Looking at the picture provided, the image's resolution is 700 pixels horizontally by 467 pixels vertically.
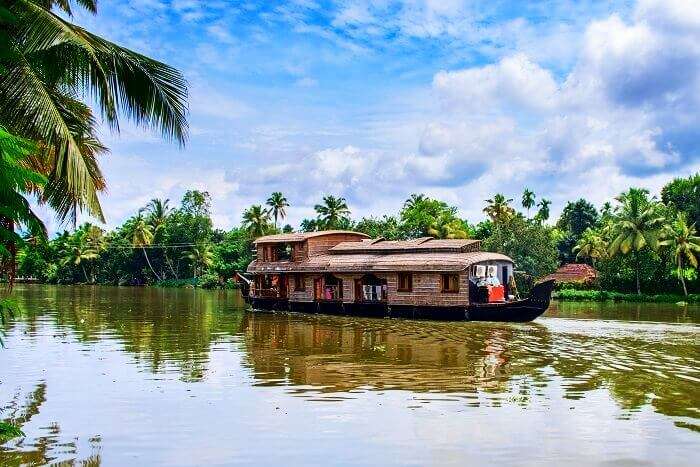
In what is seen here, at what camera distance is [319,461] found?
24.5 feet

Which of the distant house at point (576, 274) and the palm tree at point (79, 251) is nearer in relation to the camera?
the distant house at point (576, 274)

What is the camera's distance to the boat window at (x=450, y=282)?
989 inches

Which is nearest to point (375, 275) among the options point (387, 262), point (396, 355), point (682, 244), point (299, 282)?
point (387, 262)

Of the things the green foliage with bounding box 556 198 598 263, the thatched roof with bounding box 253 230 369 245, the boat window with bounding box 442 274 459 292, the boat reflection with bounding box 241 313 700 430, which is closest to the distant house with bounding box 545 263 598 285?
the green foliage with bounding box 556 198 598 263

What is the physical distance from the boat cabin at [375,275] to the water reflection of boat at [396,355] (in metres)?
1.92

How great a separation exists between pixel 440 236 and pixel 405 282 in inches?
898

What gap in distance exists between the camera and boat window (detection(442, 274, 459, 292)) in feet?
82.4

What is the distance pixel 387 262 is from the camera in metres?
27.0

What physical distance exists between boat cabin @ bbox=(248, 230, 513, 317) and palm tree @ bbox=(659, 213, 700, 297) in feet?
61.3

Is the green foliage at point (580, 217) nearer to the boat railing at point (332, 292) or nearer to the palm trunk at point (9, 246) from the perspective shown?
the boat railing at point (332, 292)

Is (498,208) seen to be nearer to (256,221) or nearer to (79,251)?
(256,221)

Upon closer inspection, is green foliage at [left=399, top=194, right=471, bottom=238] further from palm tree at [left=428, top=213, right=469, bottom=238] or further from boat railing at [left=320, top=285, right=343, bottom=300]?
boat railing at [left=320, top=285, right=343, bottom=300]

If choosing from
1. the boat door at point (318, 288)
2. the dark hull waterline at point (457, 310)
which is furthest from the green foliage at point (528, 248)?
the dark hull waterline at point (457, 310)

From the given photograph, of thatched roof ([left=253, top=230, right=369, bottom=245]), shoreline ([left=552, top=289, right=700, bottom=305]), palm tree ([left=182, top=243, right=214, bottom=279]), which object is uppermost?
palm tree ([left=182, top=243, right=214, bottom=279])
